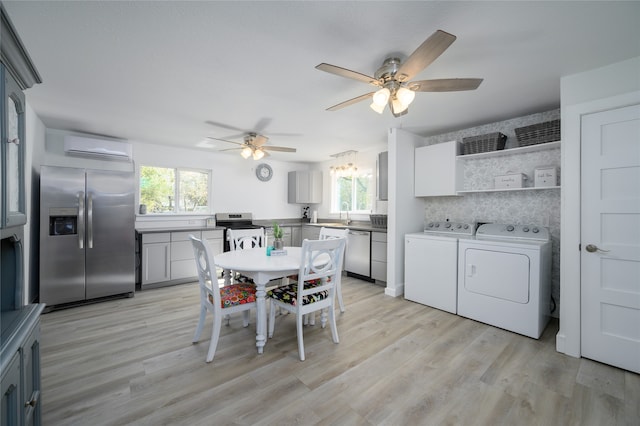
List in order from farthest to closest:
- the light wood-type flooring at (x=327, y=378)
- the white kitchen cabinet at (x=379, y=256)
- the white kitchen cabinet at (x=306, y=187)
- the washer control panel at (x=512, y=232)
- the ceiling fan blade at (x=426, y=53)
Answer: the white kitchen cabinet at (x=306, y=187) → the white kitchen cabinet at (x=379, y=256) → the washer control panel at (x=512, y=232) → the light wood-type flooring at (x=327, y=378) → the ceiling fan blade at (x=426, y=53)

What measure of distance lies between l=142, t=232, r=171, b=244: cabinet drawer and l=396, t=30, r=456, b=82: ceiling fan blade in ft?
12.3

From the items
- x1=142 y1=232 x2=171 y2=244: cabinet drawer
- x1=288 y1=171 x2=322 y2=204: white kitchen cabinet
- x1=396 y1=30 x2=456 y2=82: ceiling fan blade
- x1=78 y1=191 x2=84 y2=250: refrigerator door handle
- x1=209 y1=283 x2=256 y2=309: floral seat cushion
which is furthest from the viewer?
x1=288 y1=171 x2=322 y2=204: white kitchen cabinet

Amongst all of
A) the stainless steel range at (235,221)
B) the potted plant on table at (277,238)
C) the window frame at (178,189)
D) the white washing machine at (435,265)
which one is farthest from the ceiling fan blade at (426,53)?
the window frame at (178,189)

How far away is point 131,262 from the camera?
3.63 m

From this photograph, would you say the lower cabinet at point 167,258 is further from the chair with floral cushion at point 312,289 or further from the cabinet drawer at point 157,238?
the chair with floral cushion at point 312,289

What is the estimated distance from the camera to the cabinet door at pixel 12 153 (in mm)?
979

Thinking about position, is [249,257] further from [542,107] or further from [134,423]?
[542,107]

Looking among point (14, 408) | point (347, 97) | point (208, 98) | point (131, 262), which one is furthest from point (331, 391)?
point (131, 262)

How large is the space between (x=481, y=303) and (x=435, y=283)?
504 mm

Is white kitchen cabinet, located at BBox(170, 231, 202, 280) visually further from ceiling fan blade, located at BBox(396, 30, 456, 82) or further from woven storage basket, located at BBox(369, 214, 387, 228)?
ceiling fan blade, located at BBox(396, 30, 456, 82)

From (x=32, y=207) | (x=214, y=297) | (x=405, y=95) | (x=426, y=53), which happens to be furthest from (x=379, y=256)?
(x=32, y=207)

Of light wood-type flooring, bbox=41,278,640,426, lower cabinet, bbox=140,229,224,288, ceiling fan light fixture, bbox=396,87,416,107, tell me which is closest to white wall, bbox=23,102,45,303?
light wood-type flooring, bbox=41,278,640,426

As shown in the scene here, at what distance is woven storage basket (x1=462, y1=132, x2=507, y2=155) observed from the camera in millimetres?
3086

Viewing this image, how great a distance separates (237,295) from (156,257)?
91.4 inches
